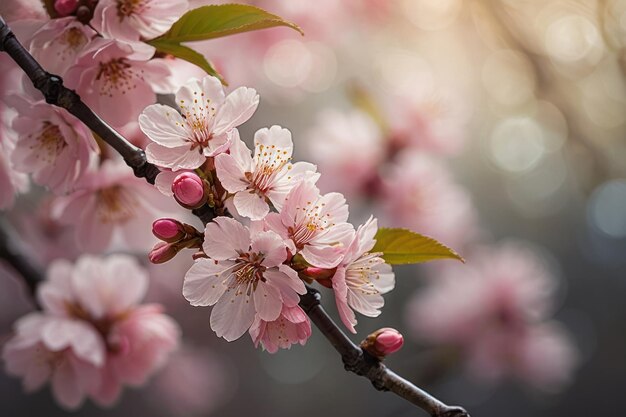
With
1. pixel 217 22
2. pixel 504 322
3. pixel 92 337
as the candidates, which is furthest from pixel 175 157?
pixel 504 322

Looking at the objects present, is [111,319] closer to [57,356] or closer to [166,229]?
[57,356]

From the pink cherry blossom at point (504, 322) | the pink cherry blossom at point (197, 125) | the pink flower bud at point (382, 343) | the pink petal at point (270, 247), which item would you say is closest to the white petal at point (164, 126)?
the pink cherry blossom at point (197, 125)

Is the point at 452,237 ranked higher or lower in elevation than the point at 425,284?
higher

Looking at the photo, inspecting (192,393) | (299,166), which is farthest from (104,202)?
(192,393)

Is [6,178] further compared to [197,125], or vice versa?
[6,178]

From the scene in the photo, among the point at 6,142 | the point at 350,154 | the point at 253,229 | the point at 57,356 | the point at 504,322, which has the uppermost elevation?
the point at 253,229

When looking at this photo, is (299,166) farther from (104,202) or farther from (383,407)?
(383,407)
